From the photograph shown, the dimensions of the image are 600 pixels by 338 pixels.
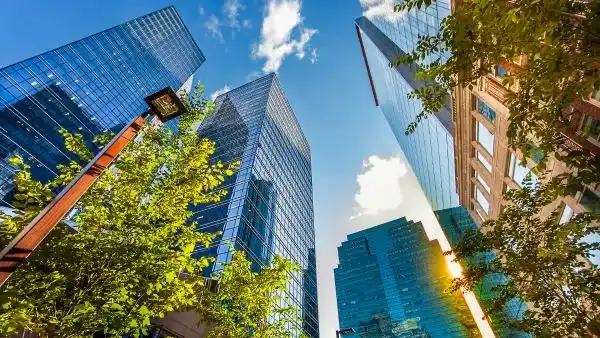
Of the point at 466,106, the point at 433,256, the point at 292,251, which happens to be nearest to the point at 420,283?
the point at 433,256

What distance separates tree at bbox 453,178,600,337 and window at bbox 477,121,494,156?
919cm

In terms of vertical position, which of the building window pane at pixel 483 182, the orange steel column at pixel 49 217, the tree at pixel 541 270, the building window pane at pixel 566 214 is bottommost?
the orange steel column at pixel 49 217

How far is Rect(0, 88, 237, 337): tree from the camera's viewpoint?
564cm

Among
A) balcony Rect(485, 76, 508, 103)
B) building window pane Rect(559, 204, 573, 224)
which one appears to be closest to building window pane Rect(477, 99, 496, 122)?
balcony Rect(485, 76, 508, 103)

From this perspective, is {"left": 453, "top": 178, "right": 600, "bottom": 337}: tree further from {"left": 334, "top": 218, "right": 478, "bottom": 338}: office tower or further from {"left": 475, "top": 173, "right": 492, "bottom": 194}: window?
{"left": 334, "top": 218, "right": 478, "bottom": 338}: office tower

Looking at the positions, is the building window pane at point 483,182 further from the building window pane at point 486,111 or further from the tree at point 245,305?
the tree at point 245,305

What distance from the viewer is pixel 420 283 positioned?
535 feet

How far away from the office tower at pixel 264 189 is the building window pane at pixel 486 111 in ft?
79.3

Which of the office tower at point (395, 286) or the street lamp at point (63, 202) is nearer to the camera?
the street lamp at point (63, 202)

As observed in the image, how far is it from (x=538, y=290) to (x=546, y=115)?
735cm

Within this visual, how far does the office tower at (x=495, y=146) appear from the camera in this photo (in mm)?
10703

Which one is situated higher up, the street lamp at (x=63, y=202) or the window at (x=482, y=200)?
the window at (x=482, y=200)

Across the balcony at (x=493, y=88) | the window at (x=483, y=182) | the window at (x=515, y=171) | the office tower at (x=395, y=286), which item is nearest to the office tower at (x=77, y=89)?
the window at (x=483, y=182)

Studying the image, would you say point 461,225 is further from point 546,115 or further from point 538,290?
point 546,115
